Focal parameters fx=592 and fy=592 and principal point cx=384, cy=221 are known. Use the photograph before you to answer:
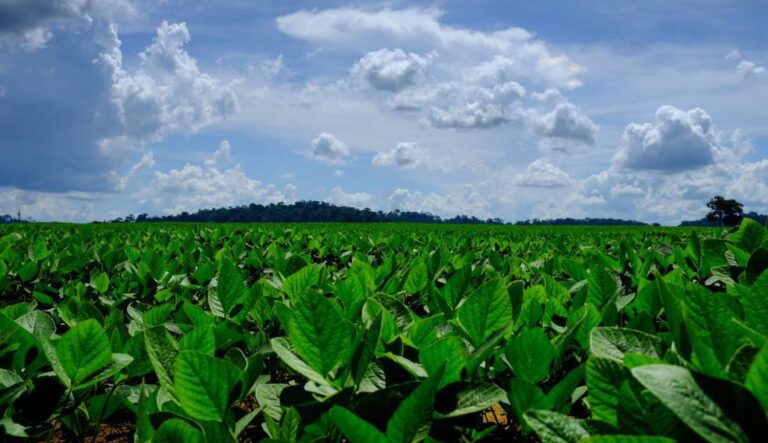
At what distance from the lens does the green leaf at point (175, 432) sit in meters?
1.06

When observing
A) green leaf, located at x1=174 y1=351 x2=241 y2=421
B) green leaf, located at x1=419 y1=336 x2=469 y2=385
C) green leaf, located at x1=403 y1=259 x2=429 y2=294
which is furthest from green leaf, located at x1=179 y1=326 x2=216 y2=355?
green leaf, located at x1=403 y1=259 x2=429 y2=294

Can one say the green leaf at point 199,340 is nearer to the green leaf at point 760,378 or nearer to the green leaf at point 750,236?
the green leaf at point 760,378

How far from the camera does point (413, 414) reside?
3.32 ft

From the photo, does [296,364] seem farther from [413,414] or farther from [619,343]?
[619,343]

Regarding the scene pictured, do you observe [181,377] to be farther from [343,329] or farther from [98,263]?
[98,263]

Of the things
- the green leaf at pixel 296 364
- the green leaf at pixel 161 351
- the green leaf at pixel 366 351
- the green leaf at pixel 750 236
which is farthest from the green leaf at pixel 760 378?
the green leaf at pixel 750 236

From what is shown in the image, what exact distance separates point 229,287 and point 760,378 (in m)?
1.87

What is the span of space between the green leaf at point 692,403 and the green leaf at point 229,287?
1.74 m

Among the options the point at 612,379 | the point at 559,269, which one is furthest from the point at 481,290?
the point at 559,269

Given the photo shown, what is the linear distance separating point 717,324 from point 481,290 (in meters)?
0.58

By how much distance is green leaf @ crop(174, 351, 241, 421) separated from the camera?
116cm

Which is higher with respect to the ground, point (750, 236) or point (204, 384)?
point (750, 236)

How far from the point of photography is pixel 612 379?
1052mm

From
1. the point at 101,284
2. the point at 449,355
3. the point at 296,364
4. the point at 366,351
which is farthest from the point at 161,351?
the point at 101,284
